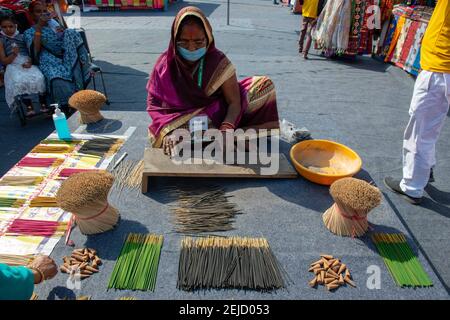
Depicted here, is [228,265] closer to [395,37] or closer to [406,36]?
[406,36]

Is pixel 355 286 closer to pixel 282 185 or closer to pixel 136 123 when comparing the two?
pixel 282 185

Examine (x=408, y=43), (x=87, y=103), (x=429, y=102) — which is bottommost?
(x=87, y=103)

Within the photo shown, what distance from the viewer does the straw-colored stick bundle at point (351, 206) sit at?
65.3 inches

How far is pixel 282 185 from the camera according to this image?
7.60 ft

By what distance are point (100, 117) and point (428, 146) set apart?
9.85ft

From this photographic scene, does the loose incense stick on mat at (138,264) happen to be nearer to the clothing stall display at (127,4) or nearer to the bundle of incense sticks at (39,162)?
the bundle of incense sticks at (39,162)

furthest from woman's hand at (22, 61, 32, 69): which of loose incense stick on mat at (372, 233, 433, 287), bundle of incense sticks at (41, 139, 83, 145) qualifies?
loose incense stick on mat at (372, 233, 433, 287)

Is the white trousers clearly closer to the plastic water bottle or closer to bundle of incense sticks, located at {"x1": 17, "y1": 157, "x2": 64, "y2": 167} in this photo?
bundle of incense sticks, located at {"x1": 17, "y1": 157, "x2": 64, "y2": 167}

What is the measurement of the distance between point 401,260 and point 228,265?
38.6 inches

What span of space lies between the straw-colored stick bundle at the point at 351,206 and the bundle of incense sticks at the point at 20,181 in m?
2.16

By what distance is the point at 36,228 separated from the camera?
1929 mm

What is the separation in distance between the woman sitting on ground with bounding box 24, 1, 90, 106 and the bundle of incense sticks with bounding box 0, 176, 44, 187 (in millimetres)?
1593

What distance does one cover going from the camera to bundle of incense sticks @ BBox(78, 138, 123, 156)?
9.00 ft

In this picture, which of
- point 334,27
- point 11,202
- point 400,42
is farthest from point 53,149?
point 400,42
